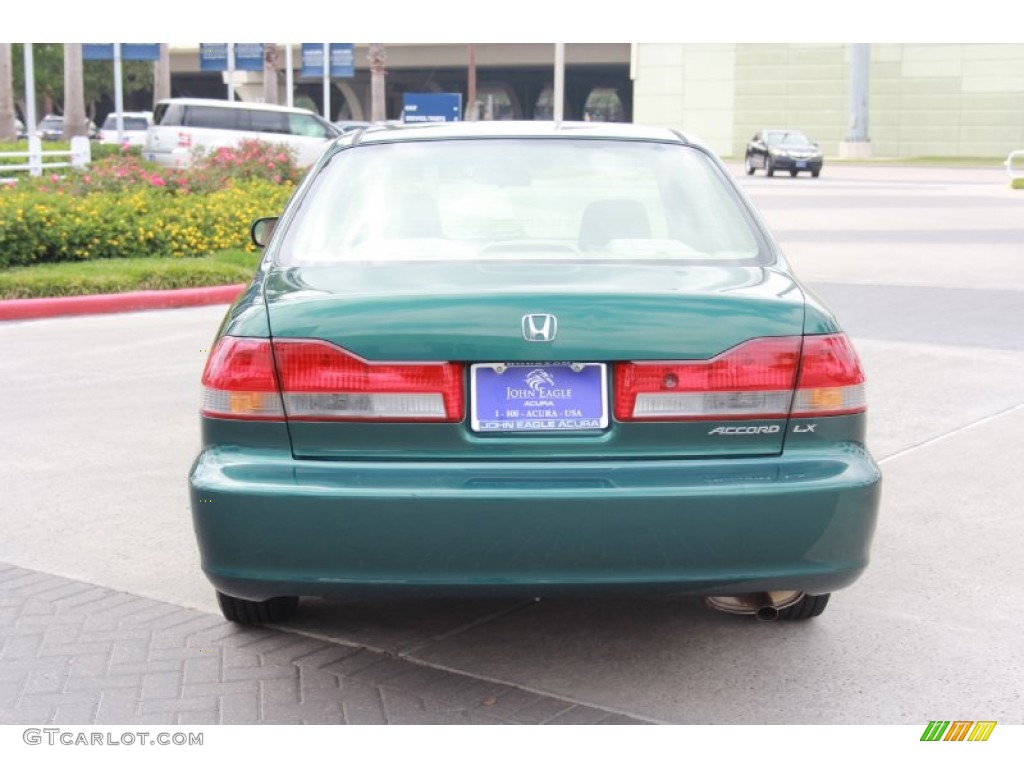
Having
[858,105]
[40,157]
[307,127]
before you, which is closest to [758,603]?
[40,157]

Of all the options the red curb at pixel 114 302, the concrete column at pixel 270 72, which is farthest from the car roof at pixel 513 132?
the concrete column at pixel 270 72

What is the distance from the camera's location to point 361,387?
3709 millimetres

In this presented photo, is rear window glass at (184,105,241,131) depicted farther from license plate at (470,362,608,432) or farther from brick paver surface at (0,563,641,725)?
license plate at (470,362,608,432)

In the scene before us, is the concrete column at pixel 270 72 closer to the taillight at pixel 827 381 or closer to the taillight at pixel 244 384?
the taillight at pixel 244 384

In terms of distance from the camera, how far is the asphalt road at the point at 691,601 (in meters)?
4.11

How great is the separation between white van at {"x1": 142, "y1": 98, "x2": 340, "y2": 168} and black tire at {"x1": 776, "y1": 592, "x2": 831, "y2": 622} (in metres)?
30.0

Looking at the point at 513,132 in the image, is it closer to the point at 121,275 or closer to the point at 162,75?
the point at 121,275

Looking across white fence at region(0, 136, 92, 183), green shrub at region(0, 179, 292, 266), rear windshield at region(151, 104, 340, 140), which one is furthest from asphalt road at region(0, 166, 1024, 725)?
rear windshield at region(151, 104, 340, 140)

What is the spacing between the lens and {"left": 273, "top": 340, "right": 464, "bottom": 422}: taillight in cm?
368

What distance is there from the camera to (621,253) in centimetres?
446

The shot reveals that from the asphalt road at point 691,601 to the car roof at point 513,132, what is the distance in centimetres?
164

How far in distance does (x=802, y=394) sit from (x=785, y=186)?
113 feet

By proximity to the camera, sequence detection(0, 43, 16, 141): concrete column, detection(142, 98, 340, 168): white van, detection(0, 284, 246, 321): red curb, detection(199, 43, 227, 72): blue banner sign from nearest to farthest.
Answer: detection(0, 284, 246, 321): red curb < detection(0, 43, 16, 141): concrete column < detection(142, 98, 340, 168): white van < detection(199, 43, 227, 72): blue banner sign

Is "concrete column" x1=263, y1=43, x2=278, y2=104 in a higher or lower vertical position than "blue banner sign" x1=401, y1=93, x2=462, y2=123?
higher
